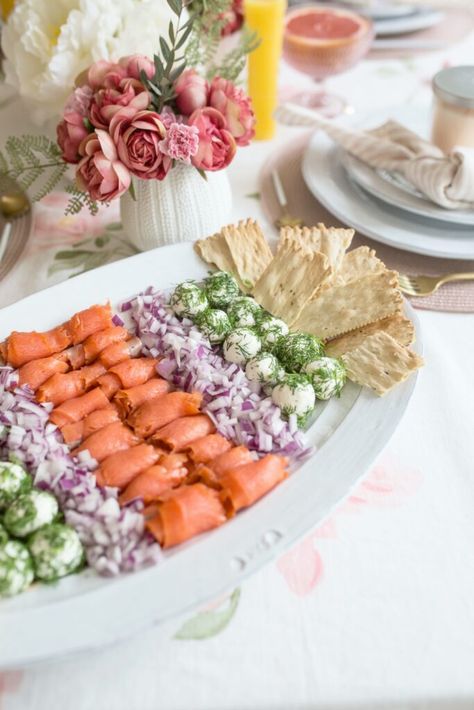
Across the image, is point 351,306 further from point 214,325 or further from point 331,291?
point 214,325

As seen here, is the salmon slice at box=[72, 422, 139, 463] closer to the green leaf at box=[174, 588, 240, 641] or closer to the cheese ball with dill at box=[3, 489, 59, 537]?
the cheese ball with dill at box=[3, 489, 59, 537]

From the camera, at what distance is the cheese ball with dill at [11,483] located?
34.7 inches

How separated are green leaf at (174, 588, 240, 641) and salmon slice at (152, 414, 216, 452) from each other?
0.75 ft

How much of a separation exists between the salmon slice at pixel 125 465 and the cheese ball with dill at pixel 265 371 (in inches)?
8.3

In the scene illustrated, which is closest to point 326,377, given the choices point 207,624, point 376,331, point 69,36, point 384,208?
point 376,331

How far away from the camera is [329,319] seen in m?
1.18

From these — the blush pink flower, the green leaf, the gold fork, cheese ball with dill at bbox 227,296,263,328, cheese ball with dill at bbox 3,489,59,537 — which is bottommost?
the green leaf

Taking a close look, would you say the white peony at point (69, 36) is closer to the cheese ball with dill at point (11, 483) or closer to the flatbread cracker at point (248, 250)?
the flatbread cracker at point (248, 250)

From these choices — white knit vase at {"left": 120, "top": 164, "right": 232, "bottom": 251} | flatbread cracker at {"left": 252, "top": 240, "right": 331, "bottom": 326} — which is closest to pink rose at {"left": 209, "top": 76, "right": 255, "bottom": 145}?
white knit vase at {"left": 120, "top": 164, "right": 232, "bottom": 251}

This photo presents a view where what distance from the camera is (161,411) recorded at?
40.4 inches

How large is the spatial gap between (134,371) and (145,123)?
1.39 ft

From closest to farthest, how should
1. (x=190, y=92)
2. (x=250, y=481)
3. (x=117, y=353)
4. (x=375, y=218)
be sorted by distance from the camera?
(x=250, y=481) < (x=117, y=353) < (x=190, y=92) < (x=375, y=218)

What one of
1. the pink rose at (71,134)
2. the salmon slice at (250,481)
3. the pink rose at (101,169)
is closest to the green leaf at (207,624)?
the salmon slice at (250,481)

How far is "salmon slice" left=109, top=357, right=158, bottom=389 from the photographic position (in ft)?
3.58
